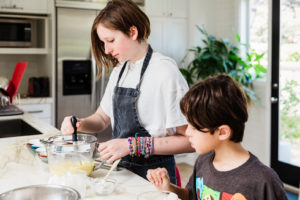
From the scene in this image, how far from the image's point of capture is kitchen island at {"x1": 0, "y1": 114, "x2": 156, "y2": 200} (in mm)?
1331

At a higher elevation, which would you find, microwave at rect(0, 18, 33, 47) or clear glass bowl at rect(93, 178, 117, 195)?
microwave at rect(0, 18, 33, 47)

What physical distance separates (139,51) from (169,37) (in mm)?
3002

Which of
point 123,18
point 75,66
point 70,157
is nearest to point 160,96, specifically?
point 123,18

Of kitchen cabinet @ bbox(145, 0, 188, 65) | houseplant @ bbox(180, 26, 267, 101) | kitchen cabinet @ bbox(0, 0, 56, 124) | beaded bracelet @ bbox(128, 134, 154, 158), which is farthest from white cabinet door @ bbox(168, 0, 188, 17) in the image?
beaded bracelet @ bbox(128, 134, 154, 158)

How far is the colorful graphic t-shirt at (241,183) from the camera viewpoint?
1130mm

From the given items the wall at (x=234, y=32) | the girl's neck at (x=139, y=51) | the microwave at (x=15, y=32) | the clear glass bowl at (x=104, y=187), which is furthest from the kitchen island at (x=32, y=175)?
the wall at (x=234, y=32)

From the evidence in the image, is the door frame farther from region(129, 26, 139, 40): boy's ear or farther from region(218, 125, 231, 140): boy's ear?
region(218, 125, 231, 140): boy's ear

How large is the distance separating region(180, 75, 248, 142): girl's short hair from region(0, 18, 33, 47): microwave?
336 centimetres

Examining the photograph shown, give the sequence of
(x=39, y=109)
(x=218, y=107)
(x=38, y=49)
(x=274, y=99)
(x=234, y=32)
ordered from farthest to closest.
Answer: (x=234, y=32), (x=38, y=49), (x=39, y=109), (x=274, y=99), (x=218, y=107)

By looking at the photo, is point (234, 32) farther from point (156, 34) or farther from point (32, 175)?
point (32, 175)

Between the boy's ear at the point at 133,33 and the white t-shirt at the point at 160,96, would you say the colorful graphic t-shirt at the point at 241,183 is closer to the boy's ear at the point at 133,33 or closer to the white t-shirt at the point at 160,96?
the white t-shirt at the point at 160,96

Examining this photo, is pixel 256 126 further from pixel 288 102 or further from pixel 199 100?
pixel 199 100

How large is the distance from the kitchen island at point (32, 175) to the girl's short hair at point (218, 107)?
0.32 meters

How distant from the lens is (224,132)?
1.22 metres
